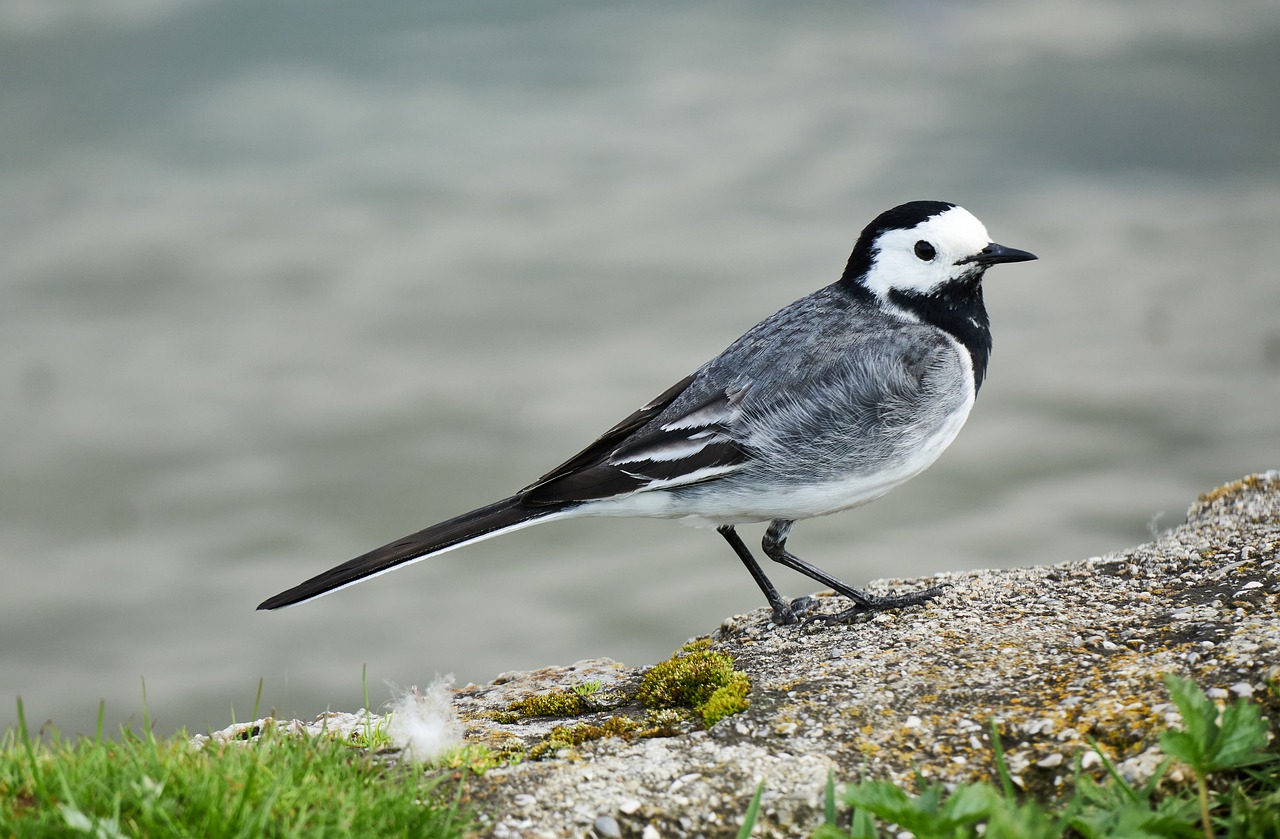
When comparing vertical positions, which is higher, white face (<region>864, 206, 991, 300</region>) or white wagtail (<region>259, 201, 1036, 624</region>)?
white face (<region>864, 206, 991, 300</region>)

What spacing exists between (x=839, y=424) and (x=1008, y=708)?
1596 millimetres

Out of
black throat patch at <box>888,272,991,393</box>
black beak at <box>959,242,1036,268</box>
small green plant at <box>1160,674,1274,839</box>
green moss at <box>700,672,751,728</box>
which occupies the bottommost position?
small green plant at <box>1160,674,1274,839</box>

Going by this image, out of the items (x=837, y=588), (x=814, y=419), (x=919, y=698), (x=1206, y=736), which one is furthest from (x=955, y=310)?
(x=1206, y=736)

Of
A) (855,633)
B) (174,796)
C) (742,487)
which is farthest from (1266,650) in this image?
(174,796)

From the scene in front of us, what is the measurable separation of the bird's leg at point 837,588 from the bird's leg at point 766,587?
0.36ft

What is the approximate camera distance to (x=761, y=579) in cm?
565

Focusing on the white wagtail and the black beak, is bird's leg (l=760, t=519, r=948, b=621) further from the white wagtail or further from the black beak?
the black beak

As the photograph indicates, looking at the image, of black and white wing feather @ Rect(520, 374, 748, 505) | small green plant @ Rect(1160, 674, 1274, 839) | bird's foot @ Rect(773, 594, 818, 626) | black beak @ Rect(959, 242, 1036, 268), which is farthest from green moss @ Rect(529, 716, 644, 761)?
black beak @ Rect(959, 242, 1036, 268)

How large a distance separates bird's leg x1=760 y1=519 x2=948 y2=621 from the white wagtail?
1 cm

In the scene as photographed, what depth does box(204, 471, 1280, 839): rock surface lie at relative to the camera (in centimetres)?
338

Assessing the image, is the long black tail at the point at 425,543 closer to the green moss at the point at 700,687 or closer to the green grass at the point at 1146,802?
the green moss at the point at 700,687

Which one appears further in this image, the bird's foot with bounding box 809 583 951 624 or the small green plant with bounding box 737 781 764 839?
the bird's foot with bounding box 809 583 951 624

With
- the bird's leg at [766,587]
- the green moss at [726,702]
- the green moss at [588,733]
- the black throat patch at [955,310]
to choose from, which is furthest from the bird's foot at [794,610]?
the green moss at [588,733]

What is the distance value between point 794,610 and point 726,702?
5.33 ft
